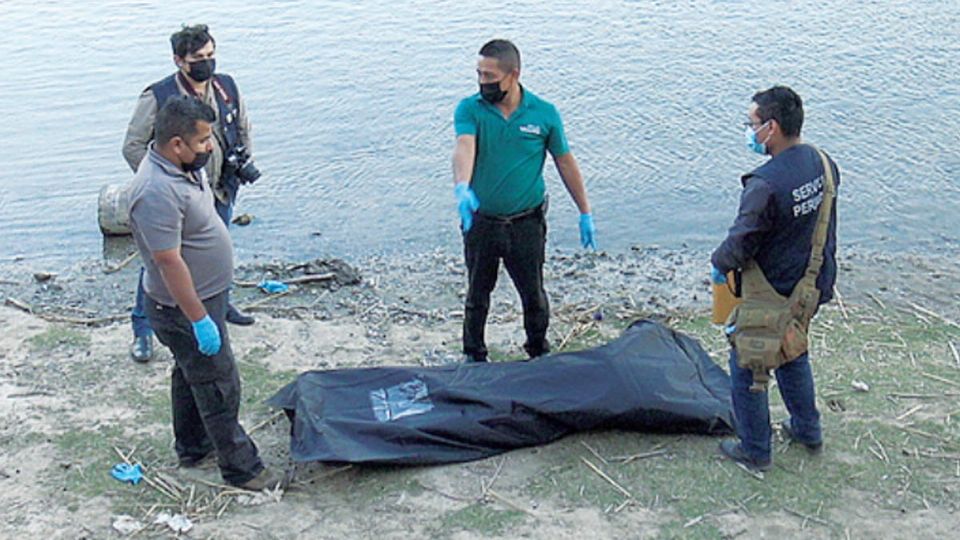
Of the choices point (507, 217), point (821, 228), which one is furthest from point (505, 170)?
point (821, 228)

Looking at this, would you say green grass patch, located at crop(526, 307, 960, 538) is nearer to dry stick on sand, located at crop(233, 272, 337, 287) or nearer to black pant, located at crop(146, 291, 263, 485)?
black pant, located at crop(146, 291, 263, 485)

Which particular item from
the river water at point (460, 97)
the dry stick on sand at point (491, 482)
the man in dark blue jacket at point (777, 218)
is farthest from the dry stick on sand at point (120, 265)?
the man in dark blue jacket at point (777, 218)

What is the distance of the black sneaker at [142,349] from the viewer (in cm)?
616

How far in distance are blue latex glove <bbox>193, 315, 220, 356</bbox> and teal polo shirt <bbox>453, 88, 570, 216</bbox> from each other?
165 centimetres

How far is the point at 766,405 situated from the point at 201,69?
3.17 m

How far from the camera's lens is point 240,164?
6.14m

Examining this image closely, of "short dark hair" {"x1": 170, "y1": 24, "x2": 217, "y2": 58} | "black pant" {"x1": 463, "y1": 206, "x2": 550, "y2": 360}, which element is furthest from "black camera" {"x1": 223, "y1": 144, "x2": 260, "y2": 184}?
"black pant" {"x1": 463, "y1": 206, "x2": 550, "y2": 360}

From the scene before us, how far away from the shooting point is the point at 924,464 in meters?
4.92

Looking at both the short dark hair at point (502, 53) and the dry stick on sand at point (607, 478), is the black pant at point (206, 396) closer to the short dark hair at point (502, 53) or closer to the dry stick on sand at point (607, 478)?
the dry stick on sand at point (607, 478)

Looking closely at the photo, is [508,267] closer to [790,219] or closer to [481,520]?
[481,520]

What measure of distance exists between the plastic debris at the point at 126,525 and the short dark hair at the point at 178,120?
61.4 inches

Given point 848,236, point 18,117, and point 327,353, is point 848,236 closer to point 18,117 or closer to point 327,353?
point 327,353

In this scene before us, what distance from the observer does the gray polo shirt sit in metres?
4.20

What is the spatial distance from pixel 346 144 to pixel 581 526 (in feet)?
24.0
